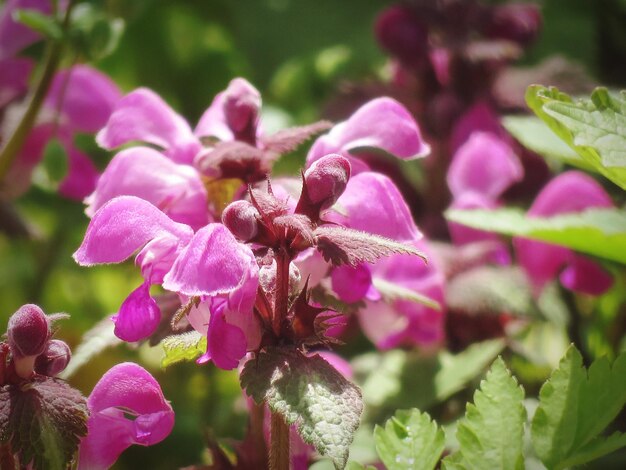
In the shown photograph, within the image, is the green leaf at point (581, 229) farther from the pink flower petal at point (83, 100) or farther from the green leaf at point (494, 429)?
the pink flower petal at point (83, 100)

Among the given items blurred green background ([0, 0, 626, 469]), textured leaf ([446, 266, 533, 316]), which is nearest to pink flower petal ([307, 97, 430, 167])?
textured leaf ([446, 266, 533, 316])

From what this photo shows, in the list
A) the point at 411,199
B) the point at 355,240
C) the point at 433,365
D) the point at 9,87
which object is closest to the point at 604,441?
the point at 355,240

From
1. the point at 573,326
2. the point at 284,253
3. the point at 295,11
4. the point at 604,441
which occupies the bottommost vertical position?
the point at 573,326

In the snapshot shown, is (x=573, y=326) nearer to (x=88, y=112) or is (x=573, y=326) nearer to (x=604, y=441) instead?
(x=604, y=441)

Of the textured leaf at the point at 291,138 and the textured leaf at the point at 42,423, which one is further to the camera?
the textured leaf at the point at 291,138

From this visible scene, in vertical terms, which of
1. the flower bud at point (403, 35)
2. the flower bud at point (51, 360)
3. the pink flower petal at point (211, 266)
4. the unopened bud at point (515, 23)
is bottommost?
the unopened bud at point (515, 23)

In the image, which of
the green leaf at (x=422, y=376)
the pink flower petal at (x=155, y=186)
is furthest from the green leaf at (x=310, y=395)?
the green leaf at (x=422, y=376)

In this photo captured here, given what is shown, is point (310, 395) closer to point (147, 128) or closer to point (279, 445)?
point (279, 445)
